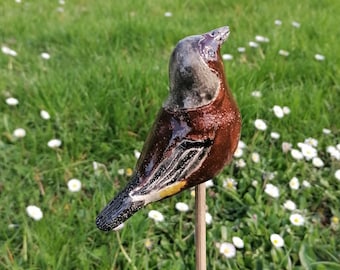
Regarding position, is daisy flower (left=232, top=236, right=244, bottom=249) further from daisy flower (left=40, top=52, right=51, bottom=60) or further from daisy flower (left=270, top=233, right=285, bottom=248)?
daisy flower (left=40, top=52, right=51, bottom=60)

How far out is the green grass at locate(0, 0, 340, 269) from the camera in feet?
5.59

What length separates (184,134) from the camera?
961 mm

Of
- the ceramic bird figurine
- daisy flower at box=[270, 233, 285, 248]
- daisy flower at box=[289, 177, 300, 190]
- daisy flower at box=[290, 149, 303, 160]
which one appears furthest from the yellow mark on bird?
daisy flower at box=[290, 149, 303, 160]

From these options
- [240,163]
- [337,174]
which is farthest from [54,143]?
[337,174]

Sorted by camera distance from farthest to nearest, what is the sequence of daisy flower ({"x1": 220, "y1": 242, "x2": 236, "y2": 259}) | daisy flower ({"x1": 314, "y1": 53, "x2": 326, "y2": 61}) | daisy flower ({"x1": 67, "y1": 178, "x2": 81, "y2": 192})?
daisy flower ({"x1": 314, "y1": 53, "x2": 326, "y2": 61}) < daisy flower ({"x1": 67, "y1": 178, "x2": 81, "y2": 192}) < daisy flower ({"x1": 220, "y1": 242, "x2": 236, "y2": 259})

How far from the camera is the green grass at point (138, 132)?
5.59ft

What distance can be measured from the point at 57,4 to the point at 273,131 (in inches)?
80.9

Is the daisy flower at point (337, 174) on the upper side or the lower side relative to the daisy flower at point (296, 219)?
lower

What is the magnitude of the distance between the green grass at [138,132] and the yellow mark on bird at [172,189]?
2.30ft

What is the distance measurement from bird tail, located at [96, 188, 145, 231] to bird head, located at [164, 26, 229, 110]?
0.18 meters

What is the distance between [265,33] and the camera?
3148mm

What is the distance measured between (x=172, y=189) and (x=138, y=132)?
4.20ft

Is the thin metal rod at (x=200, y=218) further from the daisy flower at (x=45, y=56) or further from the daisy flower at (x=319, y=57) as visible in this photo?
the daisy flower at (x=45, y=56)

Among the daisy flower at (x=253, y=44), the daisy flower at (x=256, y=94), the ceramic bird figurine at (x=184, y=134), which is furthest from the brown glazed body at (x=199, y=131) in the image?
the daisy flower at (x=253, y=44)
